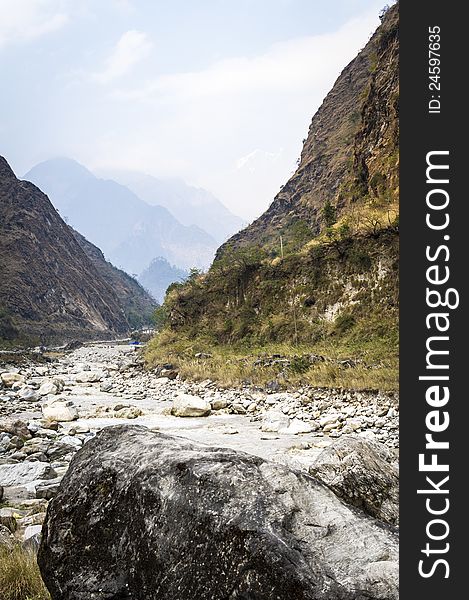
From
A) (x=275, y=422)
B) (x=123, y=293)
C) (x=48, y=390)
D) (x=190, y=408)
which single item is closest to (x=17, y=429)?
(x=190, y=408)

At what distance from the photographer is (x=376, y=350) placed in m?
24.6

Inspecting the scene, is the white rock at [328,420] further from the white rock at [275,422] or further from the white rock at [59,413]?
the white rock at [59,413]

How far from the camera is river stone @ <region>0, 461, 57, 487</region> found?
33.1 ft

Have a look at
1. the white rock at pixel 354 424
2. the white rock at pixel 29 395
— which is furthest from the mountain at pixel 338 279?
the white rock at pixel 29 395

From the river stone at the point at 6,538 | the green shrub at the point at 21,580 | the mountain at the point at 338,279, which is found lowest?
the river stone at the point at 6,538

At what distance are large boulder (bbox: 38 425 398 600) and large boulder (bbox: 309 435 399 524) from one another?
988mm

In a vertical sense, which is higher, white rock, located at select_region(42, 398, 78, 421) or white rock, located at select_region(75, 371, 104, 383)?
white rock, located at select_region(75, 371, 104, 383)

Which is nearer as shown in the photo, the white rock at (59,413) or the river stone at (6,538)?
the river stone at (6,538)

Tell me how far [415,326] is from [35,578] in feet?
11.7

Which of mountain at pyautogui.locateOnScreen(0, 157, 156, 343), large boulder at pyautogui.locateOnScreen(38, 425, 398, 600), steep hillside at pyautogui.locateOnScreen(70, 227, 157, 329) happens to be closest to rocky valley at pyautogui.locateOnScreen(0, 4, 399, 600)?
large boulder at pyautogui.locateOnScreen(38, 425, 398, 600)

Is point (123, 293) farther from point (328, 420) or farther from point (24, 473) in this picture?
point (24, 473)

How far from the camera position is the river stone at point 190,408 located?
19172 millimetres

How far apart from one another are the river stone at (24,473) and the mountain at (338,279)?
16.8 metres

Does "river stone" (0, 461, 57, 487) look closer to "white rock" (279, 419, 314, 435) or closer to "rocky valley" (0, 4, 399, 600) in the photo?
"rocky valley" (0, 4, 399, 600)
